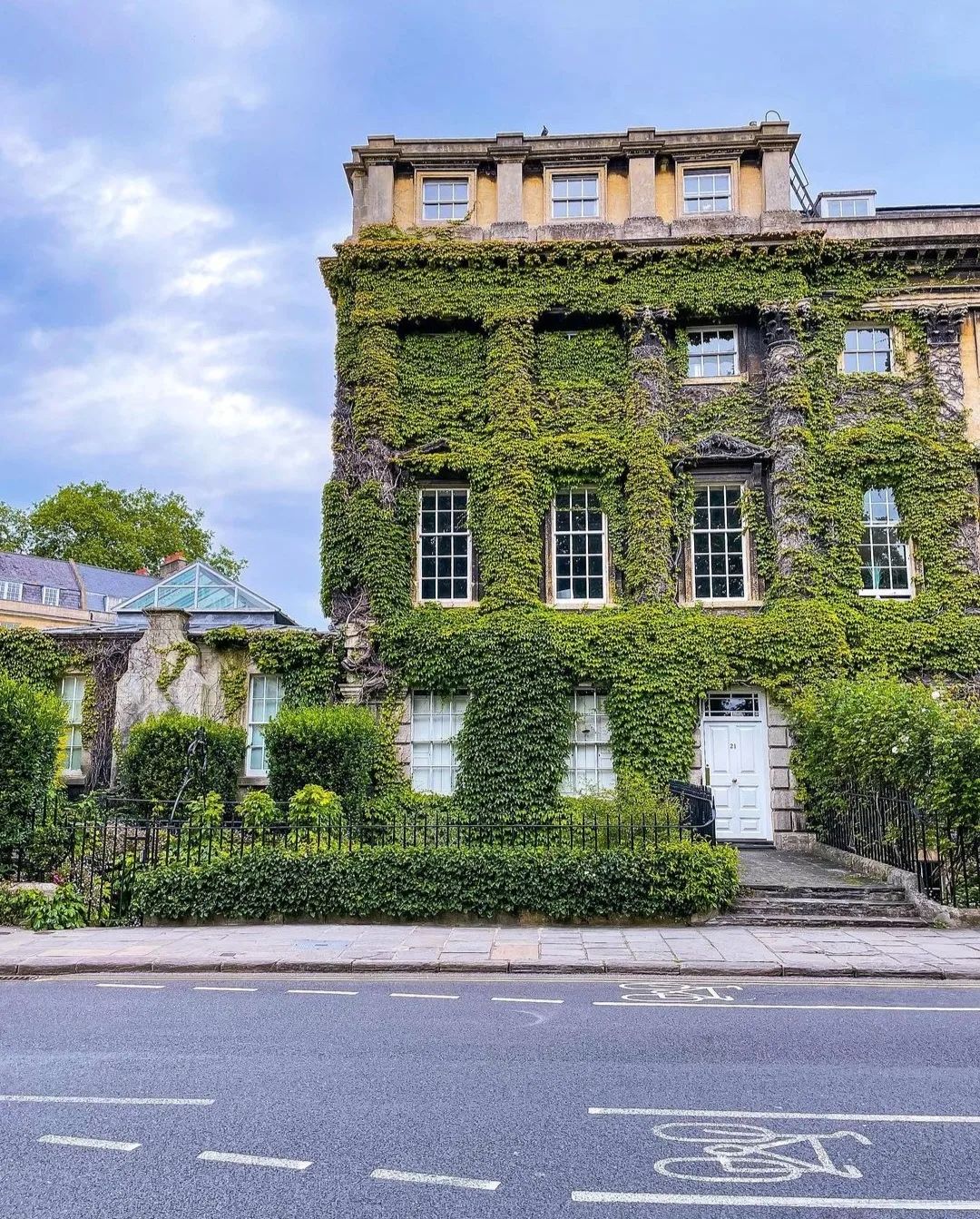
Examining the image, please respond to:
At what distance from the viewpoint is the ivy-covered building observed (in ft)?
62.5

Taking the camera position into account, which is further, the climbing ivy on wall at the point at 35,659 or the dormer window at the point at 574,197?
the dormer window at the point at 574,197

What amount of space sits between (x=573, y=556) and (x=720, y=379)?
5.34m

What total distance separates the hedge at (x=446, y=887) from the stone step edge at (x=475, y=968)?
2040 millimetres

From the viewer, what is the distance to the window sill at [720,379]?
20891mm

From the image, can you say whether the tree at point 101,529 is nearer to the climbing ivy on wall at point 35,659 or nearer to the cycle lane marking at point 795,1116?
the climbing ivy on wall at point 35,659

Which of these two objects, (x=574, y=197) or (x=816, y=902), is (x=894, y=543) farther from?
(x=574, y=197)

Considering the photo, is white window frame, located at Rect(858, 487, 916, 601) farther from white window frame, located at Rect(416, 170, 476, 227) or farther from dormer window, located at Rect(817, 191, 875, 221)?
white window frame, located at Rect(416, 170, 476, 227)

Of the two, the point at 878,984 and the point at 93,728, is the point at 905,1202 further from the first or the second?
the point at 93,728

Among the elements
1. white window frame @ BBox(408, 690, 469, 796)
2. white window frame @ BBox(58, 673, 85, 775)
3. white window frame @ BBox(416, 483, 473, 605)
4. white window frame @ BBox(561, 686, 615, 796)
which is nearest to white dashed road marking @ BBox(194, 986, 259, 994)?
white window frame @ BBox(408, 690, 469, 796)

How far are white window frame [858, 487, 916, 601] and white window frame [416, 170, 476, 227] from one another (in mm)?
11479

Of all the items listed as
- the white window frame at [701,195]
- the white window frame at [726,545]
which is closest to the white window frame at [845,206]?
the white window frame at [701,195]

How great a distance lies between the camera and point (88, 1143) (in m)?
5.20

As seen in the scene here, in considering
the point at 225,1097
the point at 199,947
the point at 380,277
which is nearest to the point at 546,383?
the point at 380,277

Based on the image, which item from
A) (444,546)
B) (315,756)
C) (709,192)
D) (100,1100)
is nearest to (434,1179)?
(100,1100)
